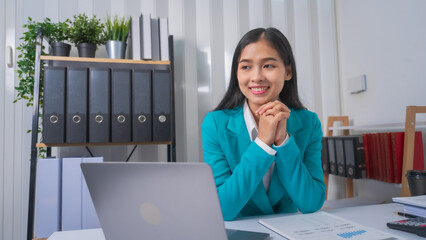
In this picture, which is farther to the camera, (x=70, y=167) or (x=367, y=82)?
(x=367, y=82)

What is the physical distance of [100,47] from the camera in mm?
1935

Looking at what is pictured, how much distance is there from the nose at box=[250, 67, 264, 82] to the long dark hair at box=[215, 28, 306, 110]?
105 millimetres

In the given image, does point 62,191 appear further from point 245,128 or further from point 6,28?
point 6,28

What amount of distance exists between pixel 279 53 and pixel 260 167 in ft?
1.36

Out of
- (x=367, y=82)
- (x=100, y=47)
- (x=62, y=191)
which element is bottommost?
(x=62, y=191)

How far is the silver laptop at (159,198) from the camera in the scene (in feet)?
A: 1.45

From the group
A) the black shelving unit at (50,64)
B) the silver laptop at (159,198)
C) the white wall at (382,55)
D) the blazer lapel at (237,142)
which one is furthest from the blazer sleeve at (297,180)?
the white wall at (382,55)

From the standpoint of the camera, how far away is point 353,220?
74 cm

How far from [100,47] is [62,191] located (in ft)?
3.19

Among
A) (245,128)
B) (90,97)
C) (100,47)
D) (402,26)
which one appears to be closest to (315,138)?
(245,128)

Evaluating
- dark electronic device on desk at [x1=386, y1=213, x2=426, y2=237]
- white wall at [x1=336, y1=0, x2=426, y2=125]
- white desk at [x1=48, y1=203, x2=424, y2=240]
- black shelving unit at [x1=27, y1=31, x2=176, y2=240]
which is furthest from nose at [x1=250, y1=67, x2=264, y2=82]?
white wall at [x1=336, y1=0, x2=426, y2=125]

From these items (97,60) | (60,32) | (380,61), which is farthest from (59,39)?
(380,61)

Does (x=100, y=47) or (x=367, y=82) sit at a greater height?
(x=100, y=47)

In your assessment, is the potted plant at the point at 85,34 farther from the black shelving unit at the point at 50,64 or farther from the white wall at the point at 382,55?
the white wall at the point at 382,55
